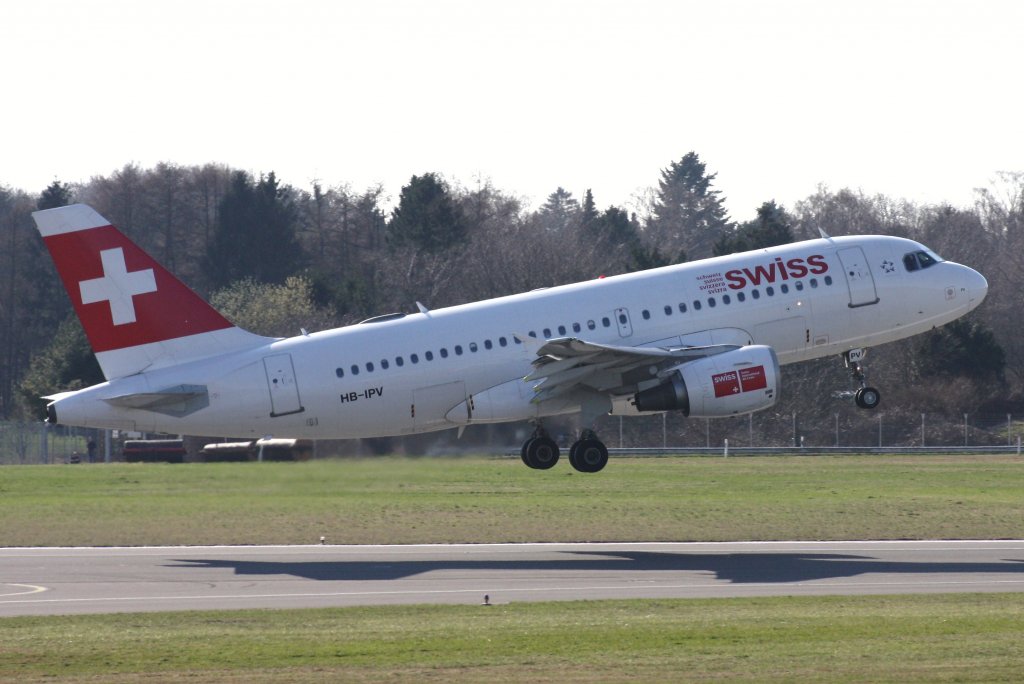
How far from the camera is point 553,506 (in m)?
54.0

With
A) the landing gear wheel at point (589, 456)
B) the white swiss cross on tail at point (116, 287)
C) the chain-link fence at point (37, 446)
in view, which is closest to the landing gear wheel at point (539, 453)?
the landing gear wheel at point (589, 456)

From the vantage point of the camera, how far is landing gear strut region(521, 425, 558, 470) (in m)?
44.4

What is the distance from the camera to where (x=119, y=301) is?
42.2 metres

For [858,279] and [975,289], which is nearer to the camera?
[858,279]

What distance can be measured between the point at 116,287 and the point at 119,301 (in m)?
0.43

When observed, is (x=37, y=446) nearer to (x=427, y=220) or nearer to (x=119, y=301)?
(x=119, y=301)

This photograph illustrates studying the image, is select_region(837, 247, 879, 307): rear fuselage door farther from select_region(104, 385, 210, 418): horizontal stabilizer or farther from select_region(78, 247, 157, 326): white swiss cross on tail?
select_region(78, 247, 157, 326): white swiss cross on tail

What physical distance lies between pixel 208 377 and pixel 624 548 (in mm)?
14132

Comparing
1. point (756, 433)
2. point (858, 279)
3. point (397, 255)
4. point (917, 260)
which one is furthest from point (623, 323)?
point (397, 255)

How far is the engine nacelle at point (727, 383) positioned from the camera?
41.3 m

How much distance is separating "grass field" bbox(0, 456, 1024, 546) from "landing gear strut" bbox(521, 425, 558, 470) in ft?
6.37

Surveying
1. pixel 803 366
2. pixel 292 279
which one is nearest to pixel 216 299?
pixel 292 279

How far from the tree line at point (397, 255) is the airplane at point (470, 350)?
45.1 m

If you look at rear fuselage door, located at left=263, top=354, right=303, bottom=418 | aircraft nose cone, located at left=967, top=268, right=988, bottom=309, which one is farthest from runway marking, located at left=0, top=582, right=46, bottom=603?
aircraft nose cone, located at left=967, top=268, right=988, bottom=309
